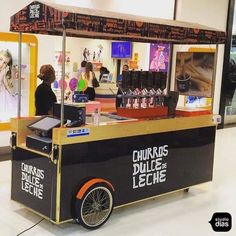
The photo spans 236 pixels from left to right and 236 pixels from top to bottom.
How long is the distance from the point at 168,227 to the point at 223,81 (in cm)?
664

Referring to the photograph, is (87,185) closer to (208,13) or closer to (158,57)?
(158,57)

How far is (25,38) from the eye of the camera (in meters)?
6.42

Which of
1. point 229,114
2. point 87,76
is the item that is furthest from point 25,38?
point 229,114

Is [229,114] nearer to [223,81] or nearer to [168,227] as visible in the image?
[223,81]

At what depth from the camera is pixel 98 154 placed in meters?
3.97

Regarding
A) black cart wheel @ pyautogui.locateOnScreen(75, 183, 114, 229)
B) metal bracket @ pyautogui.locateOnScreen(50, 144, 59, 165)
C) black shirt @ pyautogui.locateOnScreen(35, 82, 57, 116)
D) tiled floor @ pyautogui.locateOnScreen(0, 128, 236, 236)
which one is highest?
black shirt @ pyautogui.locateOnScreen(35, 82, 57, 116)

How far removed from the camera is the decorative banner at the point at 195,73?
5.26 m

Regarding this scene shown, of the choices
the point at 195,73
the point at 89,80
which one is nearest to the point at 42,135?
the point at 195,73

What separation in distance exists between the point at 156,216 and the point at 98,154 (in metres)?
0.95

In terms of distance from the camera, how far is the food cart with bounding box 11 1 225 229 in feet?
12.1

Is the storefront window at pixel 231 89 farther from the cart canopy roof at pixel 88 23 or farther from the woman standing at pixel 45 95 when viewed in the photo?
the woman standing at pixel 45 95

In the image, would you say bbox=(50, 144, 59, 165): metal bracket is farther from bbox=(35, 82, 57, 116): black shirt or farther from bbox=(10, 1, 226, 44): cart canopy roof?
bbox=(35, 82, 57, 116): black shirt

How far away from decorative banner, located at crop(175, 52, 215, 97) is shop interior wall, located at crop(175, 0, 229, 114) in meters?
3.40

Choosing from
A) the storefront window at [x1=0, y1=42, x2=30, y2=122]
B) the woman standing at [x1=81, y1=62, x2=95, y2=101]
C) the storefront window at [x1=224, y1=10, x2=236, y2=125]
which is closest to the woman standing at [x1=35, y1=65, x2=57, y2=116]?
the storefront window at [x1=0, y1=42, x2=30, y2=122]
